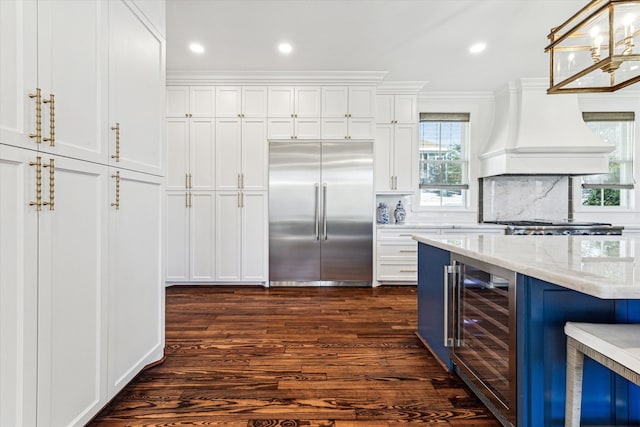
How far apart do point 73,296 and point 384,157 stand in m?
3.86

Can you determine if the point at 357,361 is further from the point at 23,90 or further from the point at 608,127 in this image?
the point at 608,127

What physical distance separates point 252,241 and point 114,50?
2891 millimetres

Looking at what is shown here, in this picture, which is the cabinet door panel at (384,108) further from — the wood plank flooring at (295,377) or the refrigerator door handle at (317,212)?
the wood plank flooring at (295,377)

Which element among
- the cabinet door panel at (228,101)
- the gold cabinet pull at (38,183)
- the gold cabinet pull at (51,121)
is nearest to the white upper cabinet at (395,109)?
the cabinet door panel at (228,101)

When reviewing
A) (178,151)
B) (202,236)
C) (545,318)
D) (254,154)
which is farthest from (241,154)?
(545,318)

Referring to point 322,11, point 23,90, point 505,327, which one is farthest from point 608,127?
point 23,90

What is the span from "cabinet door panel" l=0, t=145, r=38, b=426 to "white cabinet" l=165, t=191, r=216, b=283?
315cm

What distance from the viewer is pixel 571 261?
1.24m

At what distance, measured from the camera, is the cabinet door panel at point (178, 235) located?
13.9 ft

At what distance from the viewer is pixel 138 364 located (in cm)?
190

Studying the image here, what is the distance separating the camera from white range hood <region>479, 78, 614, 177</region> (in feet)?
13.9

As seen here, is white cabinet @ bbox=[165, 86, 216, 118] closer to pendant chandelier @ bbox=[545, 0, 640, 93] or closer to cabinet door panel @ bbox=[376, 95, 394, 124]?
cabinet door panel @ bbox=[376, 95, 394, 124]

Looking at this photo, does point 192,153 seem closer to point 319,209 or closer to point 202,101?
point 202,101

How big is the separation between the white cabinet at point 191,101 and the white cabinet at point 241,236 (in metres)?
1.07
